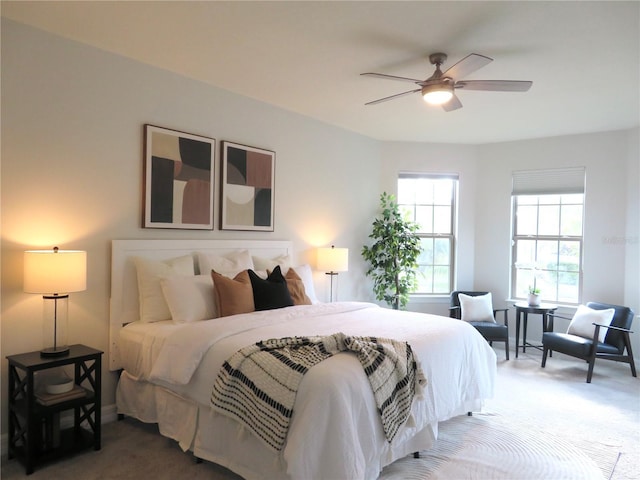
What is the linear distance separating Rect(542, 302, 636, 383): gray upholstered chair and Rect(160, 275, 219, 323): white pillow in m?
3.57

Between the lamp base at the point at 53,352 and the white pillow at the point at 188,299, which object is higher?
the white pillow at the point at 188,299

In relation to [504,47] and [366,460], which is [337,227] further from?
[366,460]

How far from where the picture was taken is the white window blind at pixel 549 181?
5.42m

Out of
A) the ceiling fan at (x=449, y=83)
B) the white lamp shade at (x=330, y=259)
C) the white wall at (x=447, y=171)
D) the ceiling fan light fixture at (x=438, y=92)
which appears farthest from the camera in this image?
the white wall at (x=447, y=171)

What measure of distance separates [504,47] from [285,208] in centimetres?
254

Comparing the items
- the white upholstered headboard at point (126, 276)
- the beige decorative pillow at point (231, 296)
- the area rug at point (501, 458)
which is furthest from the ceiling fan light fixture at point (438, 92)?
the area rug at point (501, 458)

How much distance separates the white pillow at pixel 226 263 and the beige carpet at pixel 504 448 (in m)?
1.26

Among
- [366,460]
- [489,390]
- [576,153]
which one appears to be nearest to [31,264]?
[366,460]

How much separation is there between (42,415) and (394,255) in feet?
13.1

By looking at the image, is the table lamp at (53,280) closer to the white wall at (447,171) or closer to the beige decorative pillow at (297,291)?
the beige decorative pillow at (297,291)

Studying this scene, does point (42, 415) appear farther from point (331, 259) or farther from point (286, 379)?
point (331, 259)

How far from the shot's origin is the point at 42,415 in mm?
2529

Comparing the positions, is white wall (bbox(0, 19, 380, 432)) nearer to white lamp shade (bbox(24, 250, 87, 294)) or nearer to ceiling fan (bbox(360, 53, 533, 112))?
white lamp shade (bbox(24, 250, 87, 294))

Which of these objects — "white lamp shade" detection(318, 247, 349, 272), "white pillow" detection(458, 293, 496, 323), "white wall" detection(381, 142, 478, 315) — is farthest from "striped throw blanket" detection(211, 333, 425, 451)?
"white wall" detection(381, 142, 478, 315)
